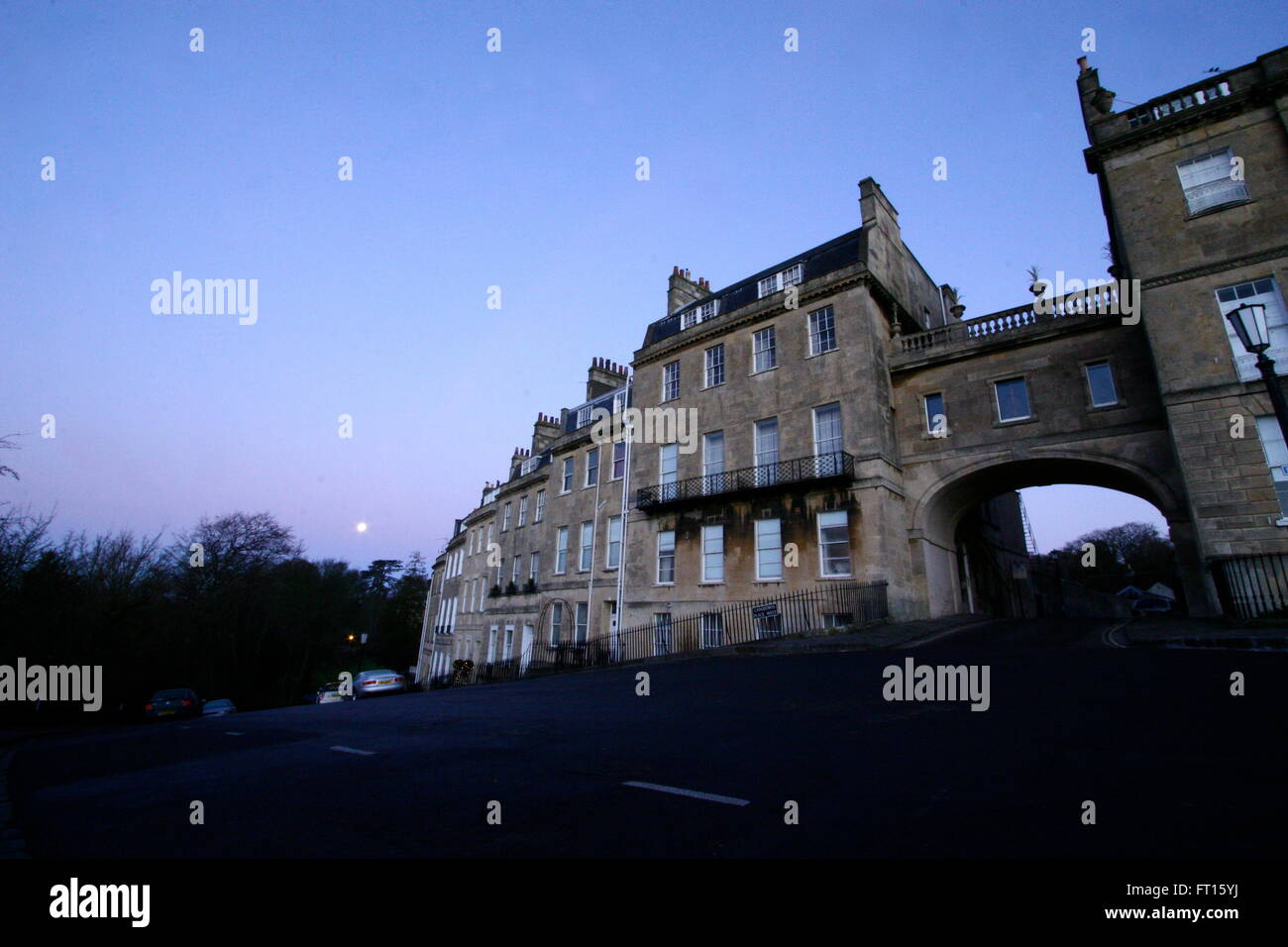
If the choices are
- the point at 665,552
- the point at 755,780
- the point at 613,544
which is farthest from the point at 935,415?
the point at 755,780

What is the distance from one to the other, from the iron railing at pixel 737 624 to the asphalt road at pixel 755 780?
359 inches

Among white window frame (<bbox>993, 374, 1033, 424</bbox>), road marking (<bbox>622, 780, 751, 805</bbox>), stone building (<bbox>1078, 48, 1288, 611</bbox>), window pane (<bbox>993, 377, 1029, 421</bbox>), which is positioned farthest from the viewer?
window pane (<bbox>993, 377, 1029, 421</bbox>)

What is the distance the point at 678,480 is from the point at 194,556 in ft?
106

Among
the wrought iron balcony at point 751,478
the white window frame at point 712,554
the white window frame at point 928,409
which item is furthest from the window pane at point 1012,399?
the white window frame at point 712,554

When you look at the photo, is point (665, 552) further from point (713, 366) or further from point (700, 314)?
point (700, 314)

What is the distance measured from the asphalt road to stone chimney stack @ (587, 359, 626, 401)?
2596cm

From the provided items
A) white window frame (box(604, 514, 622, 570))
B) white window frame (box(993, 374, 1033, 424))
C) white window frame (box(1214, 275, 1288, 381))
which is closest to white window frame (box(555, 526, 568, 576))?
white window frame (box(604, 514, 622, 570))

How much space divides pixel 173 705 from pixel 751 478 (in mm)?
22207

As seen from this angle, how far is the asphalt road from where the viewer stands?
119 inches

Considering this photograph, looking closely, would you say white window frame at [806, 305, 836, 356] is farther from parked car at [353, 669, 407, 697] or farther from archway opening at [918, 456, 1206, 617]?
parked car at [353, 669, 407, 697]

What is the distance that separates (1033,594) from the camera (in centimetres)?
2986

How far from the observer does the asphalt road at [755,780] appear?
3.01 meters

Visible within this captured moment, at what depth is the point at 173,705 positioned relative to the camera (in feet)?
68.6

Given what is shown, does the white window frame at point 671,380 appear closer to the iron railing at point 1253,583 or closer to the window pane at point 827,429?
the window pane at point 827,429
